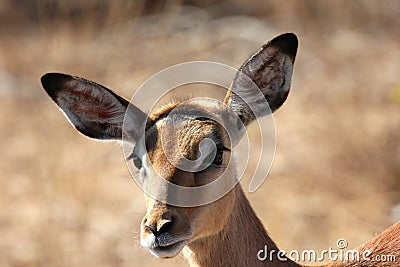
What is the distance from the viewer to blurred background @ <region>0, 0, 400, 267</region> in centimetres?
718

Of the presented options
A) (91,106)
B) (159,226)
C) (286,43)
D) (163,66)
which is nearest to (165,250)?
(159,226)

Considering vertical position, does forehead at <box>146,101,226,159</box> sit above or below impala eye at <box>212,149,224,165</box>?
above

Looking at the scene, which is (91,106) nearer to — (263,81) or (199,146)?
(199,146)

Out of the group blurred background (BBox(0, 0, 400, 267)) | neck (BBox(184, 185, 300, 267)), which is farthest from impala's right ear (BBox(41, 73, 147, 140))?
neck (BBox(184, 185, 300, 267))

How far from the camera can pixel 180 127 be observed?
400cm

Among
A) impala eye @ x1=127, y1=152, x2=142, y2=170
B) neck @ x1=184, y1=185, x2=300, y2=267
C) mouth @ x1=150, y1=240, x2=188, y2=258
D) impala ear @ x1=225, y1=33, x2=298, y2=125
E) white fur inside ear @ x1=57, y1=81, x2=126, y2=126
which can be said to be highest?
impala ear @ x1=225, y1=33, x2=298, y2=125

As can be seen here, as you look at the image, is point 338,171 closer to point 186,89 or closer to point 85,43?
point 186,89

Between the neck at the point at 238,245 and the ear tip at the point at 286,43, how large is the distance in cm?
62

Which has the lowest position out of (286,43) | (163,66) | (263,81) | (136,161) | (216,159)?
(163,66)

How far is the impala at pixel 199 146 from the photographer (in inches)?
151

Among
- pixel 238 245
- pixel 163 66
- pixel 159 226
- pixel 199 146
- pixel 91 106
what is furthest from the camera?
pixel 163 66

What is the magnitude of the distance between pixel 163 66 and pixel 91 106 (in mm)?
6256

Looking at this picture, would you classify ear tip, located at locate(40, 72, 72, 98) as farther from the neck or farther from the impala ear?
the neck

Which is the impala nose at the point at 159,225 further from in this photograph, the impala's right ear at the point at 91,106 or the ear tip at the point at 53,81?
the ear tip at the point at 53,81
